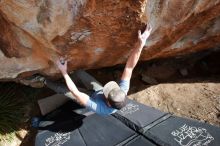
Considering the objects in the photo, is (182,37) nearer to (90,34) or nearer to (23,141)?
(90,34)

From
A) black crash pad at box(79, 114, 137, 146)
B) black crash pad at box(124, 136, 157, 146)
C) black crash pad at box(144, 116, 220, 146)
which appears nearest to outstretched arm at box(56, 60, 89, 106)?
black crash pad at box(79, 114, 137, 146)

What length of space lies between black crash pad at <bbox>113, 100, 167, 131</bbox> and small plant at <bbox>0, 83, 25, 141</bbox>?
2.03m

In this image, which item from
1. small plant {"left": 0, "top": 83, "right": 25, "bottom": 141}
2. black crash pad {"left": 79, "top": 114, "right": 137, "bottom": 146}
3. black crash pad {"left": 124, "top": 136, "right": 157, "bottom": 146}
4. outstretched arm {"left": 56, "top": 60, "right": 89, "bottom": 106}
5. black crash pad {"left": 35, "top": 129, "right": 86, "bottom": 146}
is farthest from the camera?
small plant {"left": 0, "top": 83, "right": 25, "bottom": 141}

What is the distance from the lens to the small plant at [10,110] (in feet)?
19.7

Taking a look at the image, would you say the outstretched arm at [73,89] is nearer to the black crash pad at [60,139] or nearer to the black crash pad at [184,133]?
the black crash pad at [60,139]

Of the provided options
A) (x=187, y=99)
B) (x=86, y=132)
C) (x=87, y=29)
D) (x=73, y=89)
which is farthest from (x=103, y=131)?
(x=187, y=99)

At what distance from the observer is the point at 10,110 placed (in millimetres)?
6148

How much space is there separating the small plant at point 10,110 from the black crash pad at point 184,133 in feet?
8.86

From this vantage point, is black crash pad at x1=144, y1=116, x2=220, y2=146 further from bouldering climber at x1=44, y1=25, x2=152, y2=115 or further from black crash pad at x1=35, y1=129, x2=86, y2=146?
black crash pad at x1=35, y1=129, x2=86, y2=146

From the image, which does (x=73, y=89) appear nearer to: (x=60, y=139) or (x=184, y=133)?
(x=60, y=139)

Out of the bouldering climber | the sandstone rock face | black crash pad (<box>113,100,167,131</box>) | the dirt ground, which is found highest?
the sandstone rock face

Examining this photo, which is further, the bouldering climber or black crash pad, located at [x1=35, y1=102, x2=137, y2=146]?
black crash pad, located at [x1=35, y1=102, x2=137, y2=146]

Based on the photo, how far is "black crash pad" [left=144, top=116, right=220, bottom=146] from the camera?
4.49m

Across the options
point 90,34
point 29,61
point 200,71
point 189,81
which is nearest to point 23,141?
point 29,61
